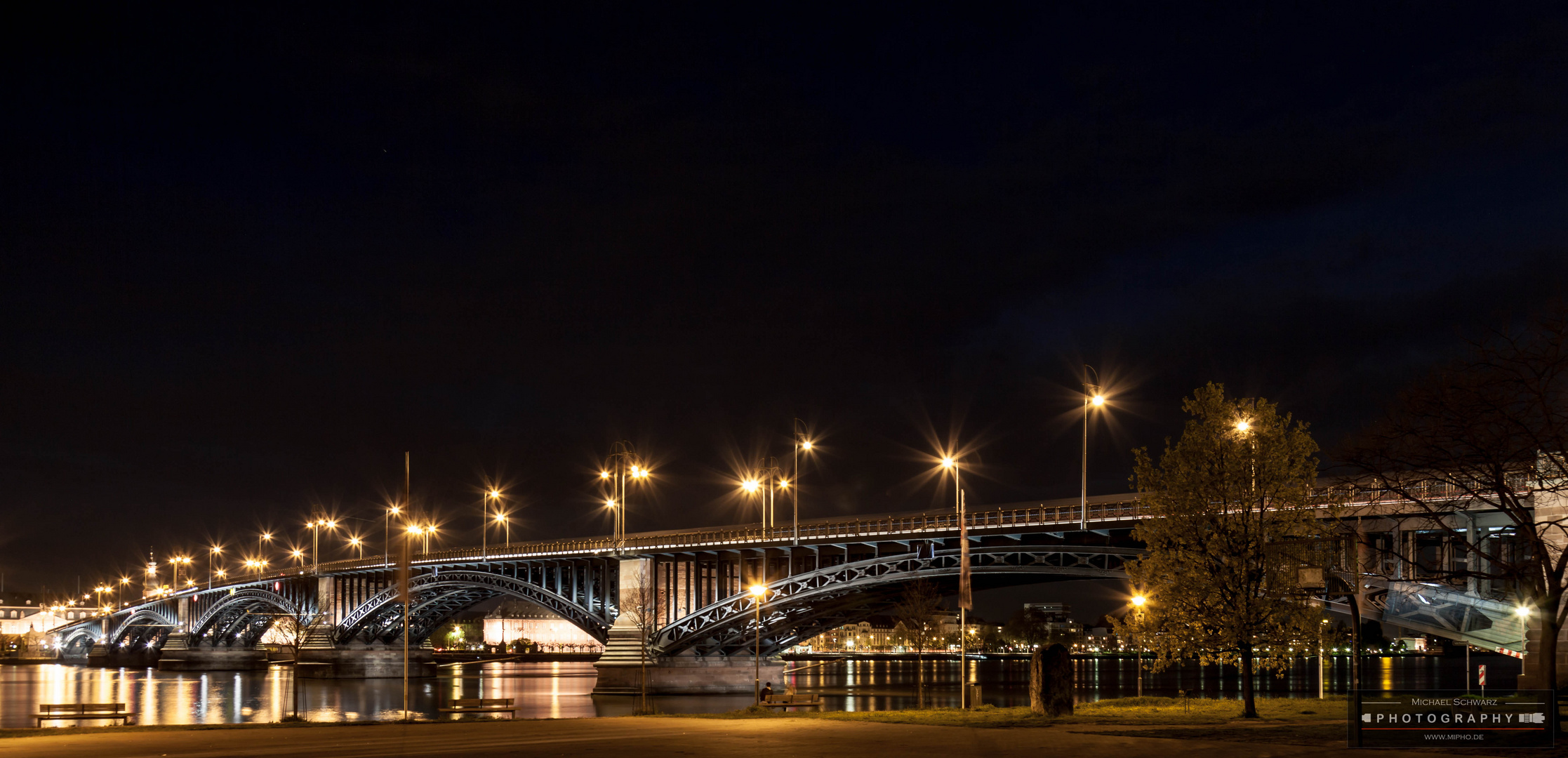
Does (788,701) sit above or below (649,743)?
below

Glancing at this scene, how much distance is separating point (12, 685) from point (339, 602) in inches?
1406

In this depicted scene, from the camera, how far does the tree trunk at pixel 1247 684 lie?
34250 millimetres

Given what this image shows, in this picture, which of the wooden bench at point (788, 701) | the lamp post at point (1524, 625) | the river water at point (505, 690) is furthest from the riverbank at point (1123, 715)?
the river water at point (505, 690)

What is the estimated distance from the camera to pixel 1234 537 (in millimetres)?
36656

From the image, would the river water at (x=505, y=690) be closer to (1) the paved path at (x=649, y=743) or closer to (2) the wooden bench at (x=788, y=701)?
(2) the wooden bench at (x=788, y=701)

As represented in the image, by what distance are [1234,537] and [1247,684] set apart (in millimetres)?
4328

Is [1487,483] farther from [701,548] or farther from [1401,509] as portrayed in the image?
[701,548]

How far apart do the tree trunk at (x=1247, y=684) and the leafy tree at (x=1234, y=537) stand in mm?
75

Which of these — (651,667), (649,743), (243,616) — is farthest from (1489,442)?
(243,616)

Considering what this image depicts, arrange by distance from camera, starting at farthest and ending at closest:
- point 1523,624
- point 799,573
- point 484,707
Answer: point 799,573 < point 484,707 < point 1523,624

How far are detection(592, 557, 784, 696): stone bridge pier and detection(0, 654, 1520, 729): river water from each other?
1.80 metres

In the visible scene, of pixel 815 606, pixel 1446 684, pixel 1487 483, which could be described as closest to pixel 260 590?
pixel 815 606

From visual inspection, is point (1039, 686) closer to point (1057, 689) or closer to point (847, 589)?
point (1057, 689)

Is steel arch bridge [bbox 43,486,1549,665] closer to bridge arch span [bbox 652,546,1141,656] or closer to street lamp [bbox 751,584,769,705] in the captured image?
bridge arch span [bbox 652,546,1141,656]
